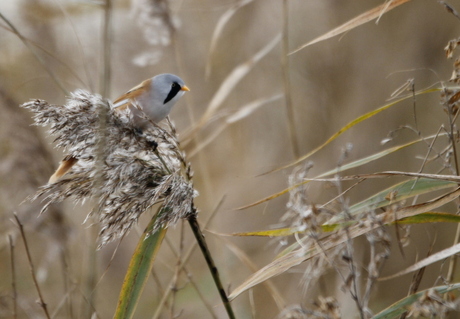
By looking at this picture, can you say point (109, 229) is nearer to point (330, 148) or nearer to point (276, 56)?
point (330, 148)

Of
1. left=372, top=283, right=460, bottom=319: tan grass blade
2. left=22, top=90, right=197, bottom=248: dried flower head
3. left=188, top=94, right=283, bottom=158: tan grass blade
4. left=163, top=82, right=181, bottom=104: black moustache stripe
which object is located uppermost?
left=163, top=82, right=181, bottom=104: black moustache stripe

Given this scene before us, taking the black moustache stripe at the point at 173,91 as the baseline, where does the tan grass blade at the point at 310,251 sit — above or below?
below

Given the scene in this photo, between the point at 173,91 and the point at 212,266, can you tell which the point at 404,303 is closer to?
the point at 212,266

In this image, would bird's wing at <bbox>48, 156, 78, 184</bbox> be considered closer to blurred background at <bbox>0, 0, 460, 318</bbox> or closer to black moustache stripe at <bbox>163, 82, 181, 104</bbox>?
black moustache stripe at <bbox>163, 82, 181, 104</bbox>

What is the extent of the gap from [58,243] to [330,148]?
2.54m

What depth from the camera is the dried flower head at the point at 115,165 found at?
1.38 meters

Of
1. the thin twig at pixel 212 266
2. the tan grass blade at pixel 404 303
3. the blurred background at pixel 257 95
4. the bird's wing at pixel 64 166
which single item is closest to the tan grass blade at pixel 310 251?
the thin twig at pixel 212 266

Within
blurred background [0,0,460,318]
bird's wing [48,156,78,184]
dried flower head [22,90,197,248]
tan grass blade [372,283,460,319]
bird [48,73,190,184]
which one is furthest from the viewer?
blurred background [0,0,460,318]

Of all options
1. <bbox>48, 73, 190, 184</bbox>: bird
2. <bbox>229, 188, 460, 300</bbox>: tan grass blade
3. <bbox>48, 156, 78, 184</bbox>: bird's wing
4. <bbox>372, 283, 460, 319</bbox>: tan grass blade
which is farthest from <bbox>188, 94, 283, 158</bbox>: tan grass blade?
<bbox>372, 283, 460, 319</bbox>: tan grass blade

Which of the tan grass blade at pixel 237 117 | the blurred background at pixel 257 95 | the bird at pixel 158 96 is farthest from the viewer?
the blurred background at pixel 257 95

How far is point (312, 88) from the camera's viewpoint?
4.37 meters

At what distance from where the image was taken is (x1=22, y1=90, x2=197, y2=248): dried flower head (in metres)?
1.38

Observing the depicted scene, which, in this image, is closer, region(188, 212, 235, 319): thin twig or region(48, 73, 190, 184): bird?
region(188, 212, 235, 319): thin twig

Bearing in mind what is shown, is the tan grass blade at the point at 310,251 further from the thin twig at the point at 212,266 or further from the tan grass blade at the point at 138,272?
the tan grass blade at the point at 138,272
